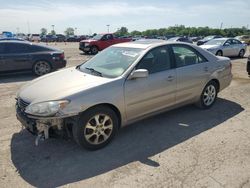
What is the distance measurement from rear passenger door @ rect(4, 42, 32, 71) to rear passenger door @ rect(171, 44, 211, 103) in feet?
21.4

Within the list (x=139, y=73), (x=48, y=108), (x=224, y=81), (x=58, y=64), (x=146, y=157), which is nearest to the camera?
(x=48, y=108)

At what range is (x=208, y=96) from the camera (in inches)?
224

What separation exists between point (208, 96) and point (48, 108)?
144 inches

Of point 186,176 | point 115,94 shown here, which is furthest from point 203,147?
point 115,94

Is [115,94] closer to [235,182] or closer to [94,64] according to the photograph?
[94,64]

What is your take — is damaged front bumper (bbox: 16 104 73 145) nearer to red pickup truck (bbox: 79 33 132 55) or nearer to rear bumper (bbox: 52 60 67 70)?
rear bumper (bbox: 52 60 67 70)

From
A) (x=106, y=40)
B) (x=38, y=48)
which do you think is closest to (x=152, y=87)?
(x=38, y=48)

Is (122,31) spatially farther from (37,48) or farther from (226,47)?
(37,48)

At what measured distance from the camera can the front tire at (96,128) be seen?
3.65m

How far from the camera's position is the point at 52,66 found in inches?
399

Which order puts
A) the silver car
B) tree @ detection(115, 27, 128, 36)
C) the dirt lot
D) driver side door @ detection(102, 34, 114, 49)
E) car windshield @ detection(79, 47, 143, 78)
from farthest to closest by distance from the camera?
tree @ detection(115, 27, 128, 36)
driver side door @ detection(102, 34, 114, 49)
car windshield @ detection(79, 47, 143, 78)
the silver car
the dirt lot

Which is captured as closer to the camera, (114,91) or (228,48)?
(114,91)

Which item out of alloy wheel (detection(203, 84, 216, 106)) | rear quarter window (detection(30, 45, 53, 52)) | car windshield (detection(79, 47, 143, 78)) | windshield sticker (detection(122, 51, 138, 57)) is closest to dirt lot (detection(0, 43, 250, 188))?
alloy wheel (detection(203, 84, 216, 106))

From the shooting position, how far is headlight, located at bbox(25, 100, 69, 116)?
11.4 ft
